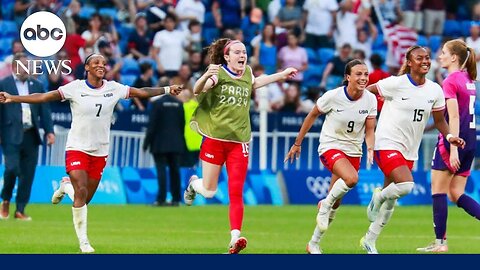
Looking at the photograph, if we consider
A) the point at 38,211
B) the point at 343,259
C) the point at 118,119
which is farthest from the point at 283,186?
the point at 343,259

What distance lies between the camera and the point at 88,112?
17.0 m

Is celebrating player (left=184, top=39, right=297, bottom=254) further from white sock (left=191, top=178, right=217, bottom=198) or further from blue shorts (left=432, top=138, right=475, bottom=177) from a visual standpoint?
blue shorts (left=432, top=138, right=475, bottom=177)

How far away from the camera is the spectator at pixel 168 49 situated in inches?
1297

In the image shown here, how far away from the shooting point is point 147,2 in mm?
34469

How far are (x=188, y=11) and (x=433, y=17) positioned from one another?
23.0 ft

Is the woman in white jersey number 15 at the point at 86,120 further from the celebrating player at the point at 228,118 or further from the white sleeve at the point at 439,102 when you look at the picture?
the white sleeve at the point at 439,102

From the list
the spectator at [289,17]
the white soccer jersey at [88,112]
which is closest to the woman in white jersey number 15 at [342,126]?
the white soccer jersey at [88,112]

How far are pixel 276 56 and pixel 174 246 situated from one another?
16293mm

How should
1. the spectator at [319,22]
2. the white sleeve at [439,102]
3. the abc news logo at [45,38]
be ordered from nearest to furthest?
the white sleeve at [439,102] < the abc news logo at [45,38] < the spectator at [319,22]

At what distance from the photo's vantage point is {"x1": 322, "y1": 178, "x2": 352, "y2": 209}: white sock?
16562mm

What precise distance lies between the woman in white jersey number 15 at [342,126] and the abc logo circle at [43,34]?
44.9 ft

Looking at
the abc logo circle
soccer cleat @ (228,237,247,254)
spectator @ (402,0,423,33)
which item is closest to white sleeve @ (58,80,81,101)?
soccer cleat @ (228,237,247,254)

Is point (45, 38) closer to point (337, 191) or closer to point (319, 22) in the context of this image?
point (319, 22)

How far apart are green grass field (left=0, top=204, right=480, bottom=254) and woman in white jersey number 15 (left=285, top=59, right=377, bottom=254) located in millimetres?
752
